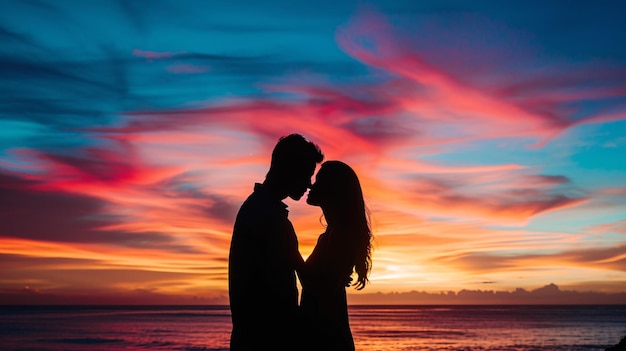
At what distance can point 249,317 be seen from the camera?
3.13m

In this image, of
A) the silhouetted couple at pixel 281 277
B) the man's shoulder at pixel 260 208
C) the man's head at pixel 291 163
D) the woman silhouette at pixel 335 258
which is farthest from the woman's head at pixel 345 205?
the man's shoulder at pixel 260 208

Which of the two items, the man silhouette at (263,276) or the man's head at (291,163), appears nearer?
the man silhouette at (263,276)

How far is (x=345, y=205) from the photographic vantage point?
4102 mm

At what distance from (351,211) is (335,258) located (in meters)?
0.34

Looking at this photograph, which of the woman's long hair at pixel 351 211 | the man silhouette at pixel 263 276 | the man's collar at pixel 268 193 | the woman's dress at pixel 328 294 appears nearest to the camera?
the man silhouette at pixel 263 276

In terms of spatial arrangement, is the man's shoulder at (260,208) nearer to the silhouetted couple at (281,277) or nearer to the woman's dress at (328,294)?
the silhouetted couple at (281,277)

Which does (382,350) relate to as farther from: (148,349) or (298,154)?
(298,154)

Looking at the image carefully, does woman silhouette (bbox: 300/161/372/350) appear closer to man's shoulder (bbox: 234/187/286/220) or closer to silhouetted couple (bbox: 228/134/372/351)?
silhouetted couple (bbox: 228/134/372/351)

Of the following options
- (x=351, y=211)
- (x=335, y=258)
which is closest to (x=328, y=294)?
(x=335, y=258)

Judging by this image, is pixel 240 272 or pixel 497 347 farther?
pixel 497 347

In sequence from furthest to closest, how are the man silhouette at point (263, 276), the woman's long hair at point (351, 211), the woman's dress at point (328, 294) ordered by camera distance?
the woman's long hair at point (351, 211)
the woman's dress at point (328, 294)
the man silhouette at point (263, 276)

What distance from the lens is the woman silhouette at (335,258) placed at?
3.71 m

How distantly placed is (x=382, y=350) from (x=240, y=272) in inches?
1095

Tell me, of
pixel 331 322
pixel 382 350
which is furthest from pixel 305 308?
pixel 382 350
